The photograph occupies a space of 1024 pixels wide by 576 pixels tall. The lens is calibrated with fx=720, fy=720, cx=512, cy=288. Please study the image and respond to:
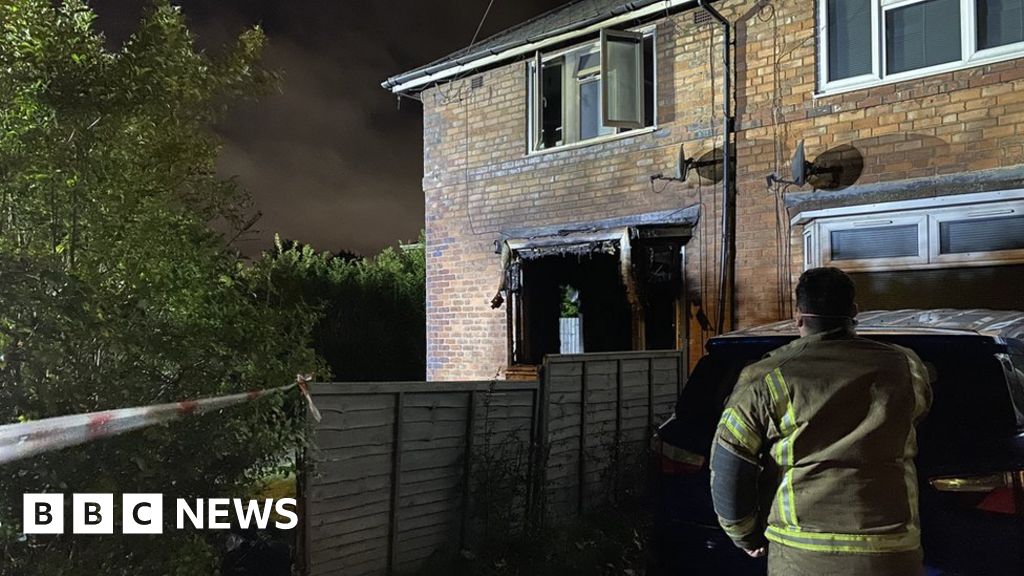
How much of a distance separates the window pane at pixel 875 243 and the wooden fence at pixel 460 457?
7.28 feet

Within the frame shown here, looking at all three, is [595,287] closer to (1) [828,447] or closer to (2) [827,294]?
(2) [827,294]

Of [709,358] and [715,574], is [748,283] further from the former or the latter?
[715,574]

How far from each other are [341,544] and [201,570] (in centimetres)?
128

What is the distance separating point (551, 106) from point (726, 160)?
276 centimetres

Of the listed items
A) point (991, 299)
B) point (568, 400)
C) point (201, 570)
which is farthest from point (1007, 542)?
point (991, 299)

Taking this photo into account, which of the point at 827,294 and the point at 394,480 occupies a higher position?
the point at 827,294

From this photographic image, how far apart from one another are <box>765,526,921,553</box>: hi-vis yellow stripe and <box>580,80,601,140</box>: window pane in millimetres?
7337

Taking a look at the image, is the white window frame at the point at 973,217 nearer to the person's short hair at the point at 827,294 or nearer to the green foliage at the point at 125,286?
the person's short hair at the point at 827,294

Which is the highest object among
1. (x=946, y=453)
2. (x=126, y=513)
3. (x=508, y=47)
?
(x=508, y=47)

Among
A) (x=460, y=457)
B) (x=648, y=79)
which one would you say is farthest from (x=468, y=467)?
(x=648, y=79)

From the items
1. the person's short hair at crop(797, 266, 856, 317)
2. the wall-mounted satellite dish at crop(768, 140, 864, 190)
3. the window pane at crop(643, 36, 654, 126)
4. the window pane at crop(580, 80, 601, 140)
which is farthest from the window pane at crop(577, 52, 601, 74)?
the person's short hair at crop(797, 266, 856, 317)

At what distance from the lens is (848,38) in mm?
7289

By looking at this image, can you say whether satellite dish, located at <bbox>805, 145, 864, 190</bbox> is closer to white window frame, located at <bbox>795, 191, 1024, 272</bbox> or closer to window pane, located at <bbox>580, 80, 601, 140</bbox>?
white window frame, located at <bbox>795, 191, 1024, 272</bbox>

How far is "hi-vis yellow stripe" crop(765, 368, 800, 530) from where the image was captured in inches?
92.3
